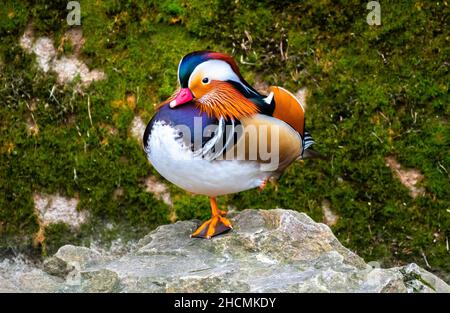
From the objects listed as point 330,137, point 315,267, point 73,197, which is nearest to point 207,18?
point 330,137

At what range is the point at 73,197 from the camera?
4.25 metres

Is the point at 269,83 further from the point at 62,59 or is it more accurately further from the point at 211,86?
the point at 211,86

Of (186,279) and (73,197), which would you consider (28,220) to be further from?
(186,279)

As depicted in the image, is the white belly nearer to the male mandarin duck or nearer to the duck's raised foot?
the male mandarin duck

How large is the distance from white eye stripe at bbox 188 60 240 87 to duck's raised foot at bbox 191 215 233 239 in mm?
577

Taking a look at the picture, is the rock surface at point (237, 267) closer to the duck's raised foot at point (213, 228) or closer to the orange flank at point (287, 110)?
the duck's raised foot at point (213, 228)

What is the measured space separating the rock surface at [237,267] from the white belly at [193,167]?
0.22 metres

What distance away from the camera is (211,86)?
9.32 ft

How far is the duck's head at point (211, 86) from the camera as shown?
9.10 feet

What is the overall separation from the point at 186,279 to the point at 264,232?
51 centimetres

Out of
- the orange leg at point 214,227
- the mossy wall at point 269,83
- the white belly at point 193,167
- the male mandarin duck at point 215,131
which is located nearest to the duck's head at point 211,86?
the male mandarin duck at point 215,131

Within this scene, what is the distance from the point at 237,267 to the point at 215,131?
0.48 meters

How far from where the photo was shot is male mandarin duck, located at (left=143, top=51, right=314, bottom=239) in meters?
2.79

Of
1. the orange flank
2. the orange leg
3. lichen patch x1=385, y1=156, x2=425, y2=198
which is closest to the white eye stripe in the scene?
the orange flank
